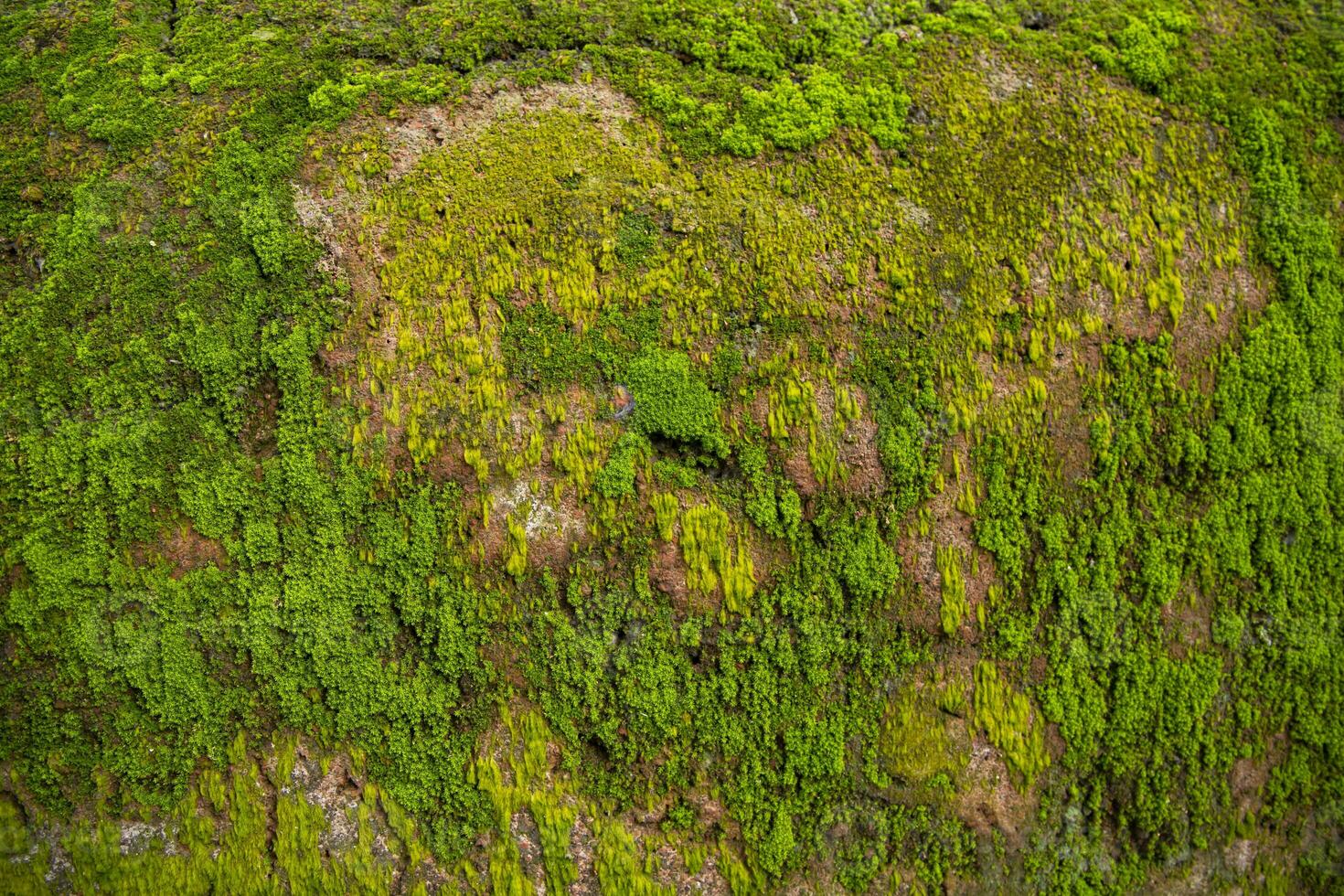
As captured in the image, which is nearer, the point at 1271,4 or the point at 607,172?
the point at 607,172

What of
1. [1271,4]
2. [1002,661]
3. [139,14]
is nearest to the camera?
[1002,661]

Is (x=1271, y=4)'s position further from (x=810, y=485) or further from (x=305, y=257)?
(x=305, y=257)

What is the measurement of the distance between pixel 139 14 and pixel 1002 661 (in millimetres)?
7654

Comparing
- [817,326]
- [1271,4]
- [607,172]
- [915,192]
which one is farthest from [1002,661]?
[1271,4]

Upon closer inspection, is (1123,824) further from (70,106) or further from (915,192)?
(70,106)

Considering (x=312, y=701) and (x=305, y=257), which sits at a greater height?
(x=305, y=257)

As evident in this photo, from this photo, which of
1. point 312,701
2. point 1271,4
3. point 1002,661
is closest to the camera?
point 312,701

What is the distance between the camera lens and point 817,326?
5363 millimetres

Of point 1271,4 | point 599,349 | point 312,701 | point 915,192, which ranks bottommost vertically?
point 312,701

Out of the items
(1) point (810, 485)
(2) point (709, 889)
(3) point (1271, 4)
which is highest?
(3) point (1271, 4)

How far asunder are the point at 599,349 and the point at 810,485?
1.67 metres

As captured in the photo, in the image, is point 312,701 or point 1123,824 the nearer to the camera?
point 312,701

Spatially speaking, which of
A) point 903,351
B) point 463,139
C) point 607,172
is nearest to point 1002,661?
point 903,351

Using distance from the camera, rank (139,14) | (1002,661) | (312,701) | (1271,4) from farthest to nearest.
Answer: (1271,4)
(139,14)
(1002,661)
(312,701)
